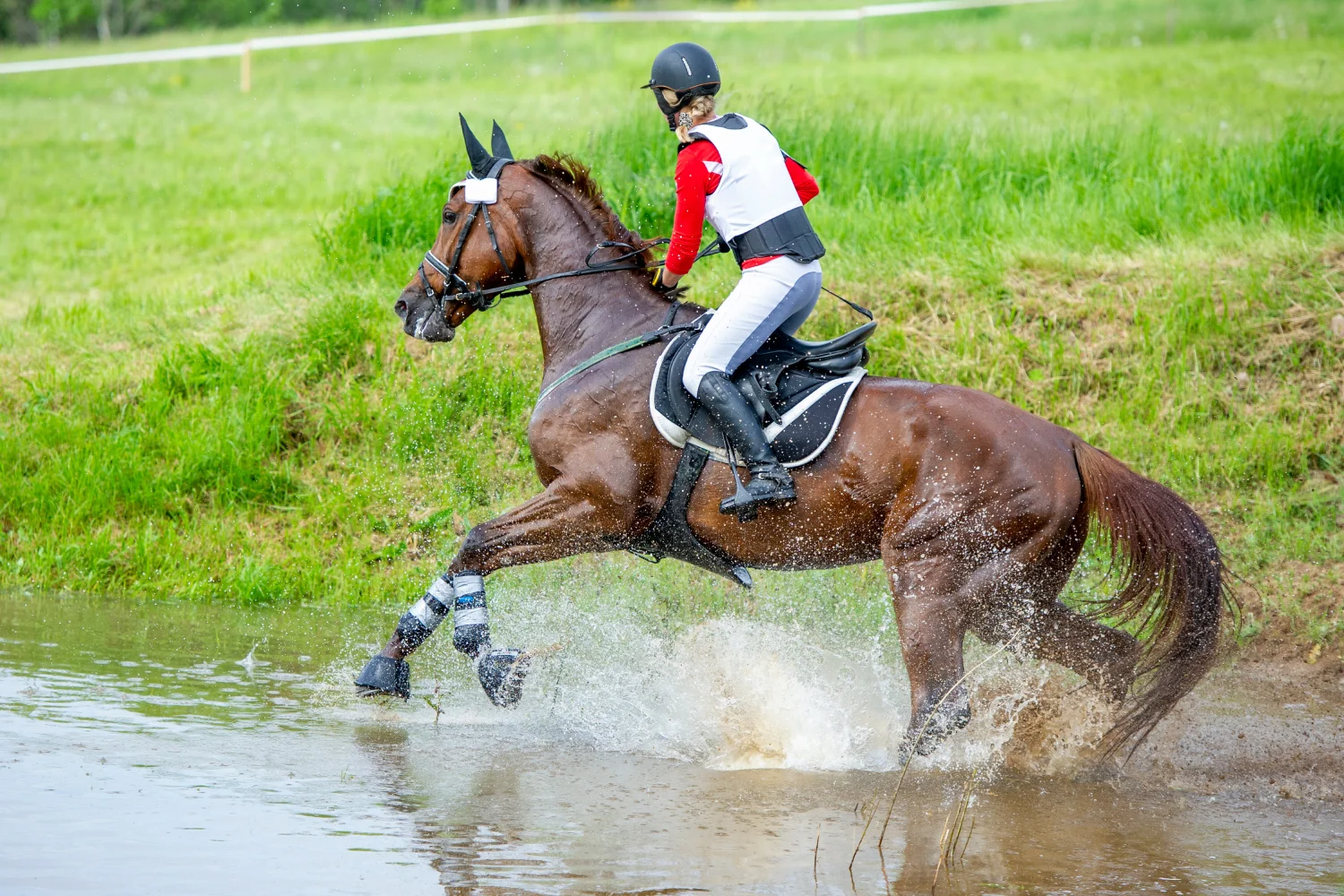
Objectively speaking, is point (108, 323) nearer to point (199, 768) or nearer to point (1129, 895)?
point (199, 768)

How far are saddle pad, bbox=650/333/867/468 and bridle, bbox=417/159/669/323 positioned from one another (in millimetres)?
587

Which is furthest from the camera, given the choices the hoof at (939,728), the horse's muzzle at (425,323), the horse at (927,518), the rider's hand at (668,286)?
the horse's muzzle at (425,323)

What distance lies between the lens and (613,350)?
6.30 metres

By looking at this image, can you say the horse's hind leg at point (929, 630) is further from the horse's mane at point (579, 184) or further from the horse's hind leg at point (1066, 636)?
the horse's mane at point (579, 184)

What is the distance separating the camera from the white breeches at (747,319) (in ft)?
19.2

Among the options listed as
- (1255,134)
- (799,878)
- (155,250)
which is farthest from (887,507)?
(155,250)

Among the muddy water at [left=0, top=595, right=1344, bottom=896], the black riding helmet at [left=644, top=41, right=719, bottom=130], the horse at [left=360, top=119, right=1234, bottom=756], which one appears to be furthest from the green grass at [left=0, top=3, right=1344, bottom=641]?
the black riding helmet at [left=644, top=41, right=719, bottom=130]

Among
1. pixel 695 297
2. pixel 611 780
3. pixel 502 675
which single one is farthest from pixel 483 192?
pixel 695 297

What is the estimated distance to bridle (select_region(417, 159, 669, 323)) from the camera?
21.3ft

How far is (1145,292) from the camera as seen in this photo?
9.88 m

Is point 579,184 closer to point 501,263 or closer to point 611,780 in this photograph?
point 501,263

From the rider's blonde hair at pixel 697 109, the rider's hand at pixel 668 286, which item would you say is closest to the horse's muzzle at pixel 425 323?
the rider's hand at pixel 668 286

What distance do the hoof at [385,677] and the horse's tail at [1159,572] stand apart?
3.03 metres

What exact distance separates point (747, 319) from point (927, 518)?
3.65 feet
